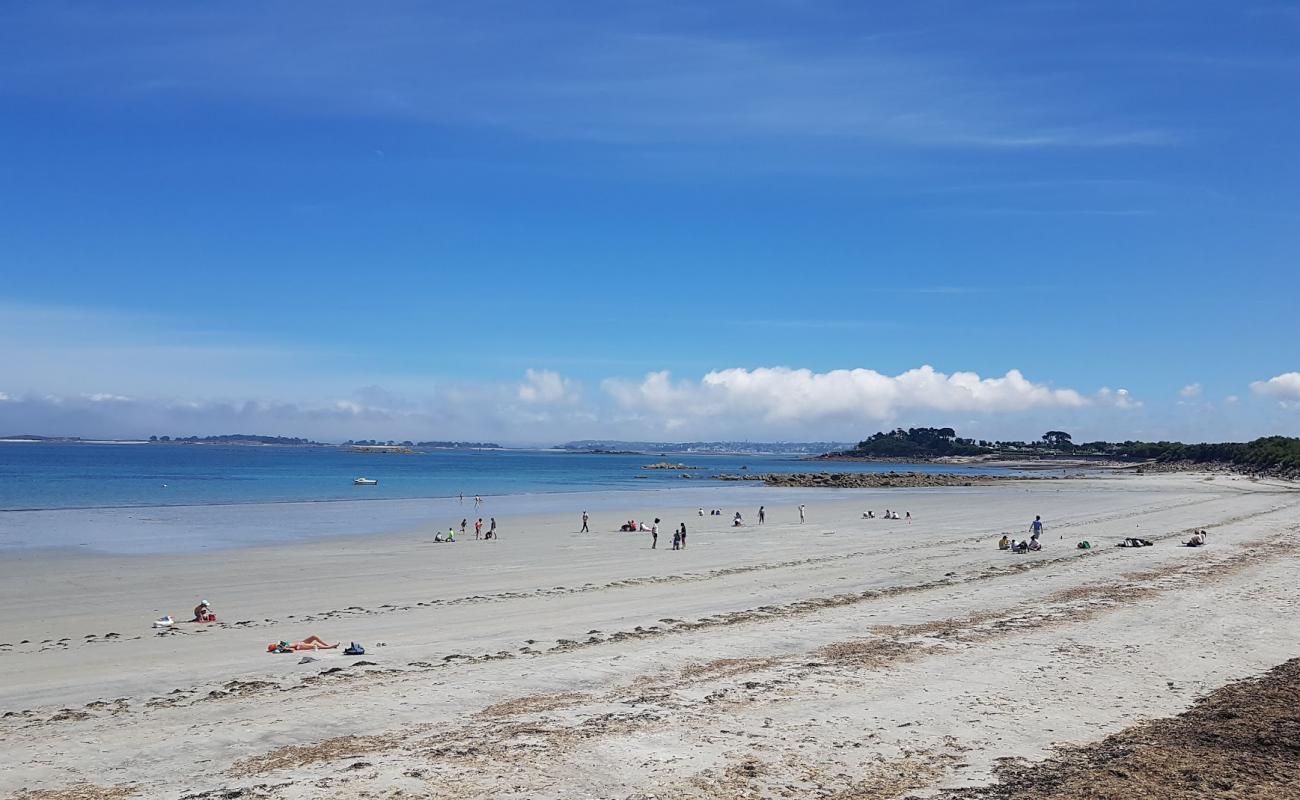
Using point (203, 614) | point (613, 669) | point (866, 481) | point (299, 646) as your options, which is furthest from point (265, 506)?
point (866, 481)

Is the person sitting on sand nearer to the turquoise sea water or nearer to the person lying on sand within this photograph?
the person lying on sand

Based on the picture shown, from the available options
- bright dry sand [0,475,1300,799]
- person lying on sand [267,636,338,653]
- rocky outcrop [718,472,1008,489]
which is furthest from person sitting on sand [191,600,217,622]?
rocky outcrop [718,472,1008,489]

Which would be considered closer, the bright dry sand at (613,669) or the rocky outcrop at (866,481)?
the bright dry sand at (613,669)

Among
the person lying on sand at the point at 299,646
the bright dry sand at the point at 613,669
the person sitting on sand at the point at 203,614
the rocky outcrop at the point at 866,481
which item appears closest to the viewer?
the bright dry sand at the point at 613,669

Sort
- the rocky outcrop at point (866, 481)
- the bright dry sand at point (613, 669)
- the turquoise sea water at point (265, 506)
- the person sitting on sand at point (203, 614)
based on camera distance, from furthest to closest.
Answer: the rocky outcrop at point (866, 481), the turquoise sea water at point (265, 506), the person sitting on sand at point (203, 614), the bright dry sand at point (613, 669)

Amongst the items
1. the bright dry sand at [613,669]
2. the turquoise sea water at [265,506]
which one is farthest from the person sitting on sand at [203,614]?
the turquoise sea water at [265,506]

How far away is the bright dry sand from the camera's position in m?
9.34

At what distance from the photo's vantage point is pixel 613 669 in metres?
13.9

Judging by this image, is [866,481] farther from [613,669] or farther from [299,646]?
[613,669]

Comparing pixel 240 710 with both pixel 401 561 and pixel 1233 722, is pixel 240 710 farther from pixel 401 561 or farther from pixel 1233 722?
pixel 401 561

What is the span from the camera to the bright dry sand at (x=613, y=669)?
934 cm

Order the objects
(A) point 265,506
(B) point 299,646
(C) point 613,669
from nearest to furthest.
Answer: (C) point 613,669 → (B) point 299,646 → (A) point 265,506

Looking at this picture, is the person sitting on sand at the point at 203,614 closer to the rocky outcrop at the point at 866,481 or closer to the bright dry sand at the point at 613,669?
the bright dry sand at the point at 613,669

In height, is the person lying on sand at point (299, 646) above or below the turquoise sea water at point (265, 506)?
above
